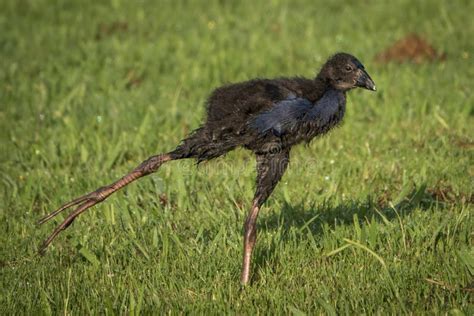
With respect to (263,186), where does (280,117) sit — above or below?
above

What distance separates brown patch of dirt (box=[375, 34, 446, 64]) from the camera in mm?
10148

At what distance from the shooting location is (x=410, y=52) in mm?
10266

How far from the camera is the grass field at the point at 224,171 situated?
5.06 metres

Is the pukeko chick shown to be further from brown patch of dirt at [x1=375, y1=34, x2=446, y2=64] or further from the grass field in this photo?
brown patch of dirt at [x1=375, y1=34, x2=446, y2=64]

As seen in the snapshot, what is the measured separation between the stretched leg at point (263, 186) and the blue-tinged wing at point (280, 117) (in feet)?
0.74

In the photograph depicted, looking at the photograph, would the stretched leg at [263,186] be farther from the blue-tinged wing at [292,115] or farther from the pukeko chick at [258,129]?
the blue-tinged wing at [292,115]

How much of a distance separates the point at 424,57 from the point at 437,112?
2074 millimetres

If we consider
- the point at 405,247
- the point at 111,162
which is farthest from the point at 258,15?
the point at 405,247

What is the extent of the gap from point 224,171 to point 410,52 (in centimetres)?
411

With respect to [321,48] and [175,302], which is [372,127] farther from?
[175,302]

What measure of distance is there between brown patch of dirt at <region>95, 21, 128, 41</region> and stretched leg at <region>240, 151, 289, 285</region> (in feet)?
23.3

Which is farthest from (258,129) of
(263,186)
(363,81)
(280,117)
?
(363,81)

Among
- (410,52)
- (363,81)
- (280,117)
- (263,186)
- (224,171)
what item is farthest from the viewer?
(410,52)

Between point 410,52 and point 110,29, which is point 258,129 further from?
point 110,29
